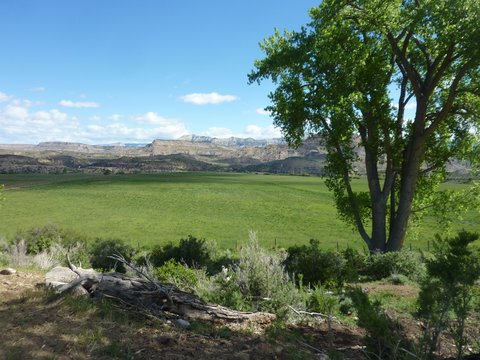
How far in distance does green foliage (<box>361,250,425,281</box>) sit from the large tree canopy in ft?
7.24

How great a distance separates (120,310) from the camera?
615 centimetres

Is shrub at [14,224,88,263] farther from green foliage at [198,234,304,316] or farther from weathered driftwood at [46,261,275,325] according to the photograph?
weathered driftwood at [46,261,275,325]

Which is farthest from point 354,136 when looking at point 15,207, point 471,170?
point 15,207

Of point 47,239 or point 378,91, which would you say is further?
point 47,239

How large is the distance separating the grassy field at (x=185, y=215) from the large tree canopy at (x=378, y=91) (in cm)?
1533

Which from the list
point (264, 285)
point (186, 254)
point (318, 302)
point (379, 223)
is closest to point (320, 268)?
point (318, 302)

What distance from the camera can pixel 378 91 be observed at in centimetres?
1636

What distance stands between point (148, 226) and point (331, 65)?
140 ft

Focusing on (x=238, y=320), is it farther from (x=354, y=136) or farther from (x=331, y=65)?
(x=354, y=136)

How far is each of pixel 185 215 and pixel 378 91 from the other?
2058 inches

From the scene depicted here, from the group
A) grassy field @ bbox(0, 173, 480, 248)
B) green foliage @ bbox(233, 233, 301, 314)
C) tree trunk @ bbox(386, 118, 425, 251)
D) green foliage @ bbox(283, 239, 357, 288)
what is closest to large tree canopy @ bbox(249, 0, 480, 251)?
tree trunk @ bbox(386, 118, 425, 251)

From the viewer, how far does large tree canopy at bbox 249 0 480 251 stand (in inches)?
586

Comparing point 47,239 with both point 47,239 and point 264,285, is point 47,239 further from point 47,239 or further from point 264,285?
point 264,285

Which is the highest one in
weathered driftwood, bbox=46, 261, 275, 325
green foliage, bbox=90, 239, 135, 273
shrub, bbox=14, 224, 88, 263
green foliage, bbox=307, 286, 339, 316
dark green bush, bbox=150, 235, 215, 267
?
weathered driftwood, bbox=46, 261, 275, 325
